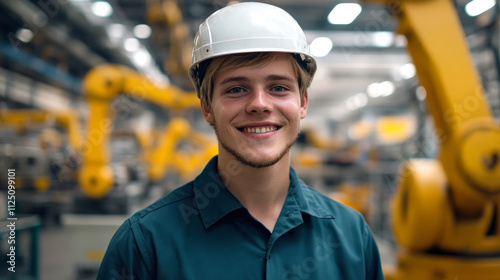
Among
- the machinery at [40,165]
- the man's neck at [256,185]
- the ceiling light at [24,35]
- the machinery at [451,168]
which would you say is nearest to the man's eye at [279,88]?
the man's neck at [256,185]

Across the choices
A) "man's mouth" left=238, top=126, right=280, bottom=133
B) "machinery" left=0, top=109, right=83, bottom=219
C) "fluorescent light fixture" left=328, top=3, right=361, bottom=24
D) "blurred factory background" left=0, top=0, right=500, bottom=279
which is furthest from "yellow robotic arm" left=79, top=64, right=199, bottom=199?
"fluorescent light fixture" left=328, top=3, right=361, bottom=24

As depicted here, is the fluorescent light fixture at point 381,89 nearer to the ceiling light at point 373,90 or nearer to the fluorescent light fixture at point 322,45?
the ceiling light at point 373,90

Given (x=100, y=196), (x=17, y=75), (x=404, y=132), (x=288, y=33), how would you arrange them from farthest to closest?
(x=404, y=132)
(x=17, y=75)
(x=100, y=196)
(x=288, y=33)

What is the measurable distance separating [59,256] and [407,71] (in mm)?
13780

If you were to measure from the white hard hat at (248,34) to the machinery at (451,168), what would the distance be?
1.75 m

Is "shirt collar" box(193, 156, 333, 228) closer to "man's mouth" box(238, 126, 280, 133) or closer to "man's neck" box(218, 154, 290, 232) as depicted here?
"man's neck" box(218, 154, 290, 232)

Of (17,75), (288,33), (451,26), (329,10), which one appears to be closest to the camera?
(288,33)

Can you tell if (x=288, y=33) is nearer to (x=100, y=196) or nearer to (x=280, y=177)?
(x=280, y=177)

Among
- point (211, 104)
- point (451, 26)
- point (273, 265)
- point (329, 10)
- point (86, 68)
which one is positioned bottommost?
point (273, 265)

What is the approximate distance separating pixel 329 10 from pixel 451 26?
8.44 m

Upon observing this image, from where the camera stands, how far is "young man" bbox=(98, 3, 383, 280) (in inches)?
50.1

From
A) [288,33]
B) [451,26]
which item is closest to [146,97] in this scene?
[451,26]

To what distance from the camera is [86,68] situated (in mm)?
14906

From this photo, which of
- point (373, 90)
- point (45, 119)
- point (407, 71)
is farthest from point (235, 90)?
point (373, 90)
